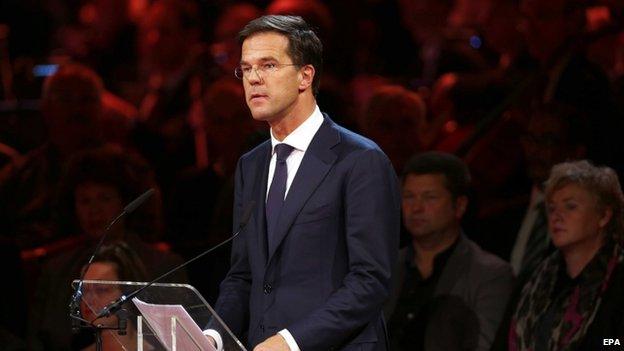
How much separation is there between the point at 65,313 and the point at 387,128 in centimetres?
192

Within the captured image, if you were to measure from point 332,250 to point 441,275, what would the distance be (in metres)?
2.30

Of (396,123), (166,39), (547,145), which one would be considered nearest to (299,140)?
(547,145)

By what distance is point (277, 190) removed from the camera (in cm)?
349

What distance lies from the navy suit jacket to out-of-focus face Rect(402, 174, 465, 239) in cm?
220

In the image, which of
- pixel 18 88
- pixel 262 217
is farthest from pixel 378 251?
pixel 18 88

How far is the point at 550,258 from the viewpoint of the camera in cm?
547

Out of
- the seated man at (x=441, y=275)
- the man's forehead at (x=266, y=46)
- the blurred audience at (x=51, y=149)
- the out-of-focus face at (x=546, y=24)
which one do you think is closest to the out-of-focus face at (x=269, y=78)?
the man's forehead at (x=266, y=46)

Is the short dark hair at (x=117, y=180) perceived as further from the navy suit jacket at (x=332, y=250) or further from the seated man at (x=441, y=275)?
the navy suit jacket at (x=332, y=250)

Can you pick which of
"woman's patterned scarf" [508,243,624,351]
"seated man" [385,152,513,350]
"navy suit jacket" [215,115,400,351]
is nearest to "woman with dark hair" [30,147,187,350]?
"seated man" [385,152,513,350]

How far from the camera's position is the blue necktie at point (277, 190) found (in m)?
3.45

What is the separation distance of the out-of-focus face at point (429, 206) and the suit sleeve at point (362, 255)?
7.34 feet

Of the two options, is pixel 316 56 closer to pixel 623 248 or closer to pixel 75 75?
pixel 623 248

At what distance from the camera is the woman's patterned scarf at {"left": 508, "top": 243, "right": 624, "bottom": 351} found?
16.8 ft

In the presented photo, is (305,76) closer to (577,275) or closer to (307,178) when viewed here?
(307,178)
